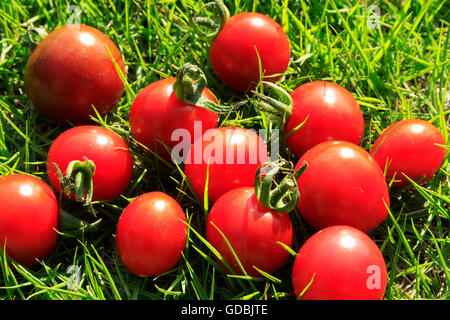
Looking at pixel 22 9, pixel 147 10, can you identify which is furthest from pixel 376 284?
pixel 22 9

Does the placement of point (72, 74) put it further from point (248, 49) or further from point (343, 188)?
point (343, 188)

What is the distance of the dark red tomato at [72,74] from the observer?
1.78 m

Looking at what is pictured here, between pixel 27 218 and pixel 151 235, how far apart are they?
1.20 feet

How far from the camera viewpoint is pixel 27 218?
1.53 m

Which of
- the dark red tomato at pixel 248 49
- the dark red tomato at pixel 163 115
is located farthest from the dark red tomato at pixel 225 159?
the dark red tomato at pixel 248 49

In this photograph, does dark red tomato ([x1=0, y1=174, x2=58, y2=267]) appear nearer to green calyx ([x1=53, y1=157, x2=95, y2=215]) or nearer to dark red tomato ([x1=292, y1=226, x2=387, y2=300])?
green calyx ([x1=53, y1=157, x2=95, y2=215])

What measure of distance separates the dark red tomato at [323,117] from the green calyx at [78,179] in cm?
63

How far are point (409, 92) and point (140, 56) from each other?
1005 mm

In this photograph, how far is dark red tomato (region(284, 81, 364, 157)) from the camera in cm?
164

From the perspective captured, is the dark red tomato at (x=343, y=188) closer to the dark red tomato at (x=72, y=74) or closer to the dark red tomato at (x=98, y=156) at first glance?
the dark red tomato at (x=98, y=156)

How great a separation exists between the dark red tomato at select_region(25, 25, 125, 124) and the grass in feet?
0.31

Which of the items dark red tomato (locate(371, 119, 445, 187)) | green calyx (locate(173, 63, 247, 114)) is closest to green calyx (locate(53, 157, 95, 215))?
green calyx (locate(173, 63, 247, 114))
